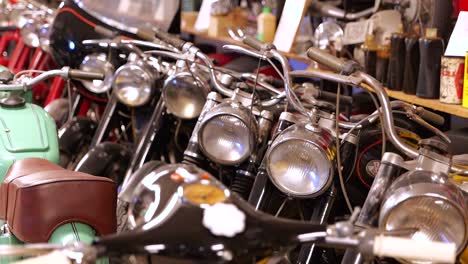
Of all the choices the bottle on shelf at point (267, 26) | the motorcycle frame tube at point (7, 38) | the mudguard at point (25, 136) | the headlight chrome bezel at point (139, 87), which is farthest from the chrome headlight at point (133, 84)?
the motorcycle frame tube at point (7, 38)

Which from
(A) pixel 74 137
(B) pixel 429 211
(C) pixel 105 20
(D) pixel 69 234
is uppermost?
(B) pixel 429 211

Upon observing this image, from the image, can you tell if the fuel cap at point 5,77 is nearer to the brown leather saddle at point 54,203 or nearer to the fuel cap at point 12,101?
the fuel cap at point 12,101

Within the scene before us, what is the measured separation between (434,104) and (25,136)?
1.22 meters

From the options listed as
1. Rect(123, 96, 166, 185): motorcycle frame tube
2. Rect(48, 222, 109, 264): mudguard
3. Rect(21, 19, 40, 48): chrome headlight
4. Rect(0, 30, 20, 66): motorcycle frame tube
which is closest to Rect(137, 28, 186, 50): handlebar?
Rect(123, 96, 166, 185): motorcycle frame tube

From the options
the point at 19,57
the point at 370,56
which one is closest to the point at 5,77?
the point at 370,56

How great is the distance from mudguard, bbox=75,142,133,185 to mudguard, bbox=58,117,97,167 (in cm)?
37

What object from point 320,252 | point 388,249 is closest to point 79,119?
point 320,252

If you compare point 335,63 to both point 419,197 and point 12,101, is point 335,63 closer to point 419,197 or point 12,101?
point 419,197

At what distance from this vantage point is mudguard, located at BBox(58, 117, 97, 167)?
3059 mm

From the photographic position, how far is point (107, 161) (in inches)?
106

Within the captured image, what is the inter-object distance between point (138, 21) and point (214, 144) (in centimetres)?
158

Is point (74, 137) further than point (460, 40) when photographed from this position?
Yes

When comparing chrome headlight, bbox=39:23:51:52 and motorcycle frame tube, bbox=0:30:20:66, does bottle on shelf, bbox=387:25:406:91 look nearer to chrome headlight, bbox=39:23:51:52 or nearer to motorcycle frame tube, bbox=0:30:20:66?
chrome headlight, bbox=39:23:51:52

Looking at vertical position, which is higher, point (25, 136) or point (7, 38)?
point (25, 136)
